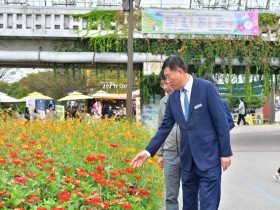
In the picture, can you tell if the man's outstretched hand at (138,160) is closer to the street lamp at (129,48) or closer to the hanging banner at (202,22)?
the street lamp at (129,48)

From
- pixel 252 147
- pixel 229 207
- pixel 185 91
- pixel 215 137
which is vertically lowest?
pixel 252 147

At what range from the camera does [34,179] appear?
5113mm

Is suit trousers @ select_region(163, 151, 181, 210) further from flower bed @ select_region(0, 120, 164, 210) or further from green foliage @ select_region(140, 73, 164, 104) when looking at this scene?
green foliage @ select_region(140, 73, 164, 104)

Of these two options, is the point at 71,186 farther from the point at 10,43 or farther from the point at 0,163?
the point at 10,43

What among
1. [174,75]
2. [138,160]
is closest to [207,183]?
[138,160]

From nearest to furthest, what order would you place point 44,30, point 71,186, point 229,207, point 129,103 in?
point 71,186 → point 229,207 → point 129,103 → point 44,30

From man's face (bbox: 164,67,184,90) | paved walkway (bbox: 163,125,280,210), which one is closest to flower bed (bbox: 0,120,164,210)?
man's face (bbox: 164,67,184,90)

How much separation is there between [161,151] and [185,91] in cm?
140

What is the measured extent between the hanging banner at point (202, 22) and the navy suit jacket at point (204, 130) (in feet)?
45.3

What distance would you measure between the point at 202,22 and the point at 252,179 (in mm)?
8574

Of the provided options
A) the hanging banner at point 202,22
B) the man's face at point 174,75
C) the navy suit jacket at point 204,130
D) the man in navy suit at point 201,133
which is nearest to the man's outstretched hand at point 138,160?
the man in navy suit at point 201,133

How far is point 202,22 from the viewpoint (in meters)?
19.2

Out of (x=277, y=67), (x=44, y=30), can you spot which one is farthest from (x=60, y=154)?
(x=277, y=67)

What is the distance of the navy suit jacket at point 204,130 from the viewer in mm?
5109
